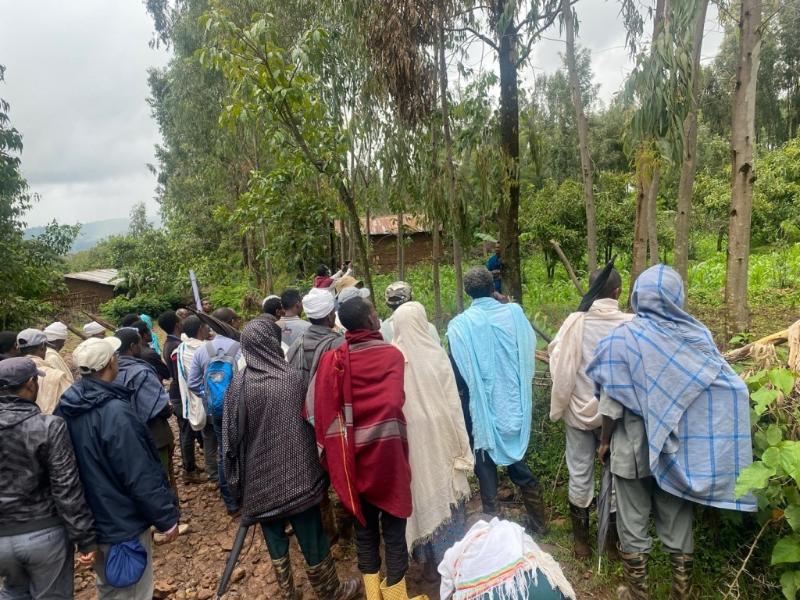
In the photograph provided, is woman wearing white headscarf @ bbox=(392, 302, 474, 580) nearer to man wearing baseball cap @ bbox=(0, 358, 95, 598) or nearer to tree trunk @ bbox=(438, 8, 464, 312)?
man wearing baseball cap @ bbox=(0, 358, 95, 598)

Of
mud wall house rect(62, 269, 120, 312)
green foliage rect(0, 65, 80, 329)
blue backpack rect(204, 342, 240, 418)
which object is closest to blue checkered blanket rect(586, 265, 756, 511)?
blue backpack rect(204, 342, 240, 418)

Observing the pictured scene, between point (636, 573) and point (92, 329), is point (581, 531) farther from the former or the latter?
point (92, 329)

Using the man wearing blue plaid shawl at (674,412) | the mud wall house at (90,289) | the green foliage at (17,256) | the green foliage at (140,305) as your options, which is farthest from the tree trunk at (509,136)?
the mud wall house at (90,289)

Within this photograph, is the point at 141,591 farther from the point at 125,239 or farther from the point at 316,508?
the point at 125,239

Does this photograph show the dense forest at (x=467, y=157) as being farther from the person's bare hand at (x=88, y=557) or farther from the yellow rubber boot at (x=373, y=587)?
the person's bare hand at (x=88, y=557)

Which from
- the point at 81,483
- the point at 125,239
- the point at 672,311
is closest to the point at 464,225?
the point at 672,311

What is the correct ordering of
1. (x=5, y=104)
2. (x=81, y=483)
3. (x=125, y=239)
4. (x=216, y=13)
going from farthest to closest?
(x=125, y=239), (x=5, y=104), (x=216, y=13), (x=81, y=483)

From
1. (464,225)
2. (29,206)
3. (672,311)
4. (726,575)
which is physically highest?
(29,206)

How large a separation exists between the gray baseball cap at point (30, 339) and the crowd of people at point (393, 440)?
1.19m

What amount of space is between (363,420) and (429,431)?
1.47 feet

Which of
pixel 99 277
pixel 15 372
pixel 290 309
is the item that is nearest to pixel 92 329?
pixel 290 309

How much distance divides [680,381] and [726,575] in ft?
4.03

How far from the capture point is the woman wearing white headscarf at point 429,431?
266 cm

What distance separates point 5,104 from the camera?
8336 millimetres
